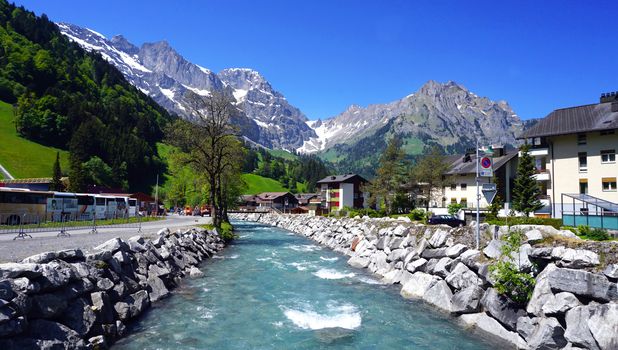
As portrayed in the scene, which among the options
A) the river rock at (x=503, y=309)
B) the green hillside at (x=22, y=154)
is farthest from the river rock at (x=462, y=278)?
the green hillside at (x=22, y=154)

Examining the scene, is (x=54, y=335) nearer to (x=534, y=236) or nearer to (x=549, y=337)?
(x=549, y=337)

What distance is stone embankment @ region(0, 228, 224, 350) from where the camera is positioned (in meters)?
10.1

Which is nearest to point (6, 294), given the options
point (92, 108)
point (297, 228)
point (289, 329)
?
point (289, 329)

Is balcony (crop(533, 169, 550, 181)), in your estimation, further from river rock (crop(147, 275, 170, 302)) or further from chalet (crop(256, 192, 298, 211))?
chalet (crop(256, 192, 298, 211))

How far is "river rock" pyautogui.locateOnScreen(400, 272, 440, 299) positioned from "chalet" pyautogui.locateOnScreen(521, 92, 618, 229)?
91.8ft

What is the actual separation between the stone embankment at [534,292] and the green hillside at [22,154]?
10298 cm

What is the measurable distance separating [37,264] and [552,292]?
57.7 feet

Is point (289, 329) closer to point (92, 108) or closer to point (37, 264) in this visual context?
point (37, 264)

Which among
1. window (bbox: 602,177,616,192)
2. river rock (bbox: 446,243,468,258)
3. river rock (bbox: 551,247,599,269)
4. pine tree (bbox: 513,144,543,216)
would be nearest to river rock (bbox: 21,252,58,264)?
river rock (bbox: 446,243,468,258)

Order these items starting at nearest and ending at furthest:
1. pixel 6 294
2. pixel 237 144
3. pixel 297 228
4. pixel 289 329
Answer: pixel 6 294
pixel 289 329
pixel 237 144
pixel 297 228

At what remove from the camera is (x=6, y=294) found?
32.1ft

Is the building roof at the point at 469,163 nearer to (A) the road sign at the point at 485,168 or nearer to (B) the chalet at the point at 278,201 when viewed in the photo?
(A) the road sign at the point at 485,168

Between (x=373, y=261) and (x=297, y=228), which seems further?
(x=297, y=228)

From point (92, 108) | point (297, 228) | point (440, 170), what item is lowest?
point (297, 228)
